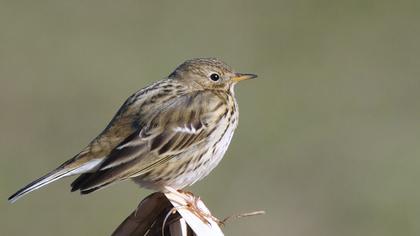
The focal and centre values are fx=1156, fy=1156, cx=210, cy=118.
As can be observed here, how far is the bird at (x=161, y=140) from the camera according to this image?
6512mm

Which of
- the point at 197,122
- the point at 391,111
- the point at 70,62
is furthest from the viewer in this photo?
the point at 70,62

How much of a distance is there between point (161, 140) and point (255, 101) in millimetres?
8297

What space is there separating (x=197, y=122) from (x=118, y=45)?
10.2m

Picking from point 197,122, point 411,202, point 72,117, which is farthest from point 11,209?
point 197,122

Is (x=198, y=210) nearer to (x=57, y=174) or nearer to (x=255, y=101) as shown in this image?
(x=57, y=174)

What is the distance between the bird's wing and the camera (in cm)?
650

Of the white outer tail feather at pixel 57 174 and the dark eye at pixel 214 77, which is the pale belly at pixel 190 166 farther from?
the dark eye at pixel 214 77

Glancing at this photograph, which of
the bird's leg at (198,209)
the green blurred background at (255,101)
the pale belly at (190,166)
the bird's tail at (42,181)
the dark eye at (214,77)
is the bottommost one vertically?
the green blurred background at (255,101)

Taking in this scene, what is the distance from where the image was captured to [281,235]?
1205cm

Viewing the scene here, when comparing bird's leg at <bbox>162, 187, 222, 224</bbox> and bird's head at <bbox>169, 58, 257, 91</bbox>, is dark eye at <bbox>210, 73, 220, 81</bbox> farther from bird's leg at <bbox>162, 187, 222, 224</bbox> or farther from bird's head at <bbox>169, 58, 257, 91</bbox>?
bird's leg at <bbox>162, 187, 222, 224</bbox>

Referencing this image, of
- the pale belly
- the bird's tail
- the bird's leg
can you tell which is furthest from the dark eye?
the bird's leg

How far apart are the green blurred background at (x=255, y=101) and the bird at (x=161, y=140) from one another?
4660mm

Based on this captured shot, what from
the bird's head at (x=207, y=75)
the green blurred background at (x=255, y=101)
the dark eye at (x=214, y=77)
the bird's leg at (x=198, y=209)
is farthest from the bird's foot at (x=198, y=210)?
the green blurred background at (x=255, y=101)

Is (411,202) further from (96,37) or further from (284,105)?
(96,37)
